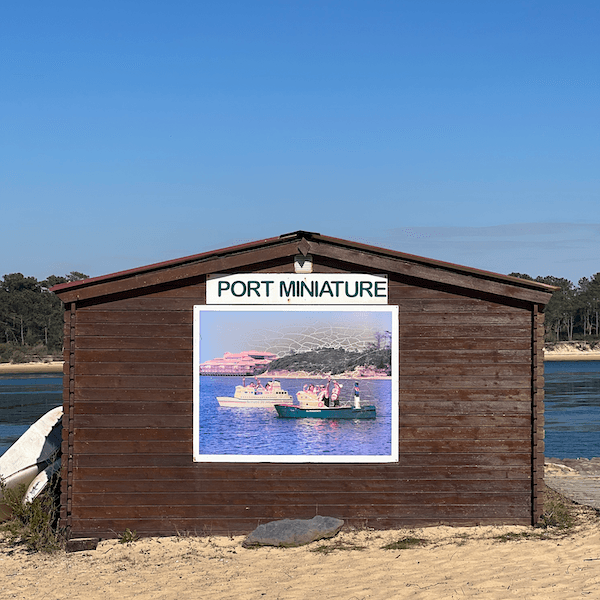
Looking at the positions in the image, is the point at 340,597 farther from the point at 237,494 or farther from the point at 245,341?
the point at 245,341

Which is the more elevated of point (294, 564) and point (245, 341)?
point (245, 341)

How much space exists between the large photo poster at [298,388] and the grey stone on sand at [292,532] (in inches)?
30.4

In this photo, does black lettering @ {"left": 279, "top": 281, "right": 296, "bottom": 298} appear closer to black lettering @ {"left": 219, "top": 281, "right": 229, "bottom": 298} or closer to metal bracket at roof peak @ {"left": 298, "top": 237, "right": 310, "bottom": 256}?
metal bracket at roof peak @ {"left": 298, "top": 237, "right": 310, "bottom": 256}

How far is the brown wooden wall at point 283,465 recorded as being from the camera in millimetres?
9383

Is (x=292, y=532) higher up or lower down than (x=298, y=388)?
lower down

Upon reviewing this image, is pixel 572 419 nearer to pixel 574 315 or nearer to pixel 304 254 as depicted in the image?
pixel 304 254

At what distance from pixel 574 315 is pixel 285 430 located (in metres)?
102

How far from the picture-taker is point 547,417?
102 feet

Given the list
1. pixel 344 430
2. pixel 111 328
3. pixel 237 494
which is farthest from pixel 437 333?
pixel 111 328

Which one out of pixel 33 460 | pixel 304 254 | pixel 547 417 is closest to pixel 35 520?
pixel 33 460

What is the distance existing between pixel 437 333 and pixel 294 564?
3336 millimetres

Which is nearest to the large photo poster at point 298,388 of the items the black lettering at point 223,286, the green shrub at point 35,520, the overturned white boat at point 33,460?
the black lettering at point 223,286

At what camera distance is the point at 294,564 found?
27.1 feet

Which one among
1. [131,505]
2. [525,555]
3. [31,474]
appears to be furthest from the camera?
[31,474]
